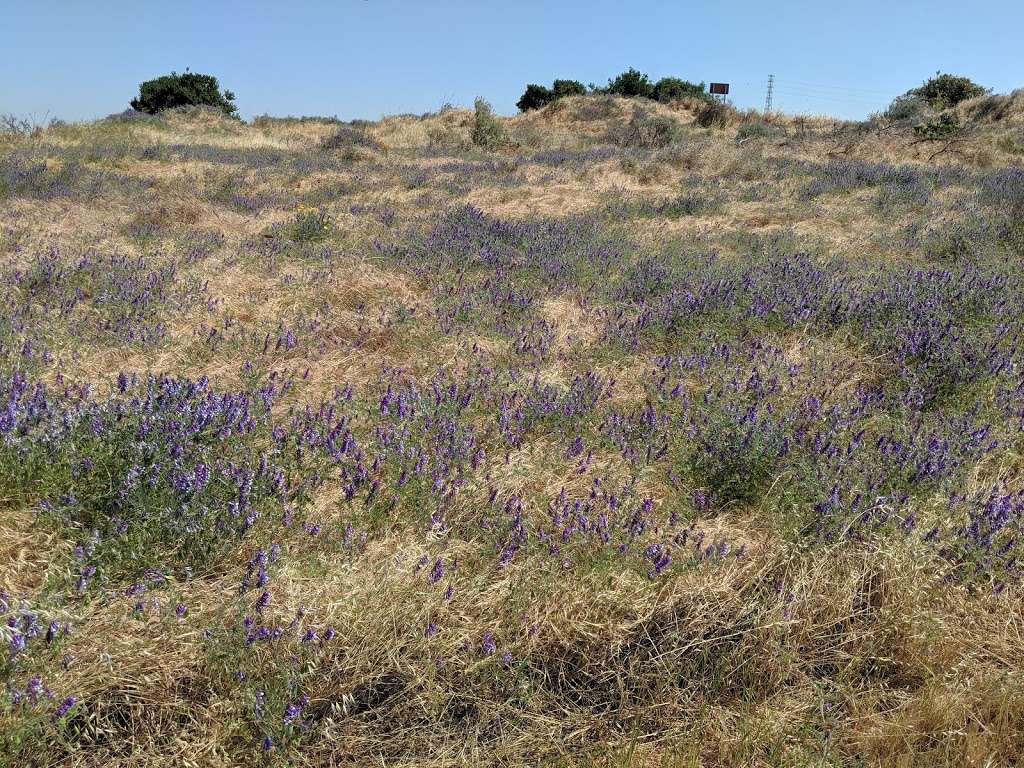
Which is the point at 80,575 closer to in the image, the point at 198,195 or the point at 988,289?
the point at 988,289

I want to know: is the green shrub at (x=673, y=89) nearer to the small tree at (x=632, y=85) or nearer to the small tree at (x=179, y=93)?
the small tree at (x=632, y=85)

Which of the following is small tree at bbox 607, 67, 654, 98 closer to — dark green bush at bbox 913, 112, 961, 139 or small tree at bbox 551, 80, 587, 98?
small tree at bbox 551, 80, 587, 98

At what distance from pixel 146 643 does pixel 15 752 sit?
1.29ft

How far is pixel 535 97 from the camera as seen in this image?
41.1m

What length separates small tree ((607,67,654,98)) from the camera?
37.8 m

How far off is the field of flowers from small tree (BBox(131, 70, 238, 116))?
131 ft

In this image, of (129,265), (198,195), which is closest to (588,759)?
(129,265)

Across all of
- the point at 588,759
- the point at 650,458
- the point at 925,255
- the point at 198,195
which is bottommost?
the point at 588,759

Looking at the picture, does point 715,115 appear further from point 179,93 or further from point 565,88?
point 179,93

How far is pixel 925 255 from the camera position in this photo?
740cm

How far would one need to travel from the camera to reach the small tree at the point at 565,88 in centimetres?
4022

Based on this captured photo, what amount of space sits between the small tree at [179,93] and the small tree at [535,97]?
62.4ft

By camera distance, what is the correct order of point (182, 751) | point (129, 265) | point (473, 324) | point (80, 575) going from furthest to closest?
point (129, 265) → point (473, 324) → point (80, 575) → point (182, 751)

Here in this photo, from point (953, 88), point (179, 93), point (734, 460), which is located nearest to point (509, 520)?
point (734, 460)
